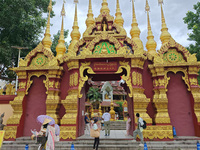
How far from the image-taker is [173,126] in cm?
914

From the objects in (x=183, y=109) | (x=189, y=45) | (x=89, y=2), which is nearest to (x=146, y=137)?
(x=183, y=109)

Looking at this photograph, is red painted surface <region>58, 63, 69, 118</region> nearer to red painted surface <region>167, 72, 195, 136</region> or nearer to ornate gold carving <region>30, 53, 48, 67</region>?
ornate gold carving <region>30, 53, 48, 67</region>

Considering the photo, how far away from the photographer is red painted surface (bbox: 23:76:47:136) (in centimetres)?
984

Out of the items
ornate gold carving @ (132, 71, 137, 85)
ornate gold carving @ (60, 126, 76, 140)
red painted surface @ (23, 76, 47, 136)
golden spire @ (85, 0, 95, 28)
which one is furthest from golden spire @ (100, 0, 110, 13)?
ornate gold carving @ (60, 126, 76, 140)

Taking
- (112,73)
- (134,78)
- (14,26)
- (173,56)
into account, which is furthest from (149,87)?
(14,26)

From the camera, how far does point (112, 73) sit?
971cm

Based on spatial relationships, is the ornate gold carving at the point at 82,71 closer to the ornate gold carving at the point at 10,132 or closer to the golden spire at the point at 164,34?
the ornate gold carving at the point at 10,132

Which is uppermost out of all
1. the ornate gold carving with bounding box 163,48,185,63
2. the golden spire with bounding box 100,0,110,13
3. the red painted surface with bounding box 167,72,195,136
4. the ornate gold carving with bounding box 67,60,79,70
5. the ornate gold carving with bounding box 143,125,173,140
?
the golden spire with bounding box 100,0,110,13

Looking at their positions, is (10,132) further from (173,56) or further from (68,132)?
(173,56)

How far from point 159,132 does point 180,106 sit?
2138 millimetres

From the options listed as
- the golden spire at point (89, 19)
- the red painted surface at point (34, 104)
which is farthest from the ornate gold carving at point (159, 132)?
the golden spire at point (89, 19)

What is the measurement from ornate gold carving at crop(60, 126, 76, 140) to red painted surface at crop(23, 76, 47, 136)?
205 cm

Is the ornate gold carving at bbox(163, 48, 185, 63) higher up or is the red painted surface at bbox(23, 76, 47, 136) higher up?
the ornate gold carving at bbox(163, 48, 185, 63)

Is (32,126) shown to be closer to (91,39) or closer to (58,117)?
(58,117)
